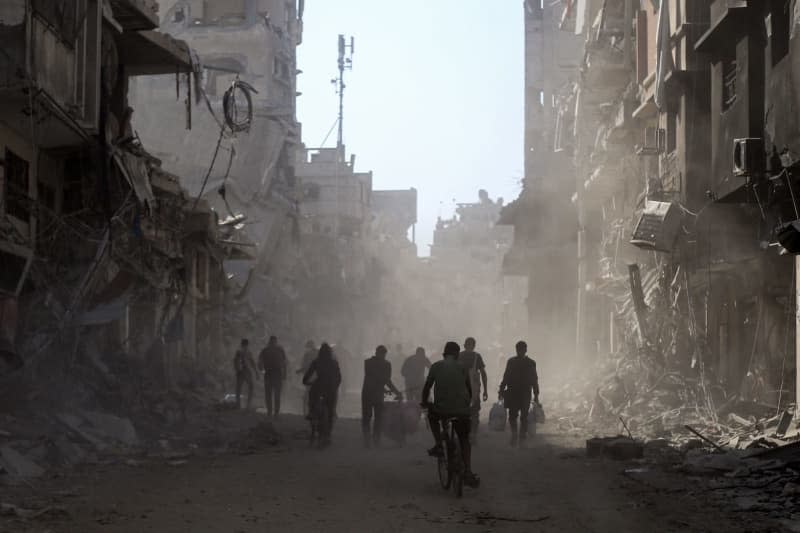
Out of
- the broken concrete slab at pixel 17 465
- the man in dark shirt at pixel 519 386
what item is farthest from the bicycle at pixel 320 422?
the broken concrete slab at pixel 17 465

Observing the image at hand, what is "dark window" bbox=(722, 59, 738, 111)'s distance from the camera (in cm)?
2319

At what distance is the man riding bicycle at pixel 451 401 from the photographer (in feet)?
42.0

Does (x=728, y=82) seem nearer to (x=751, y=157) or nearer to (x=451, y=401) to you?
(x=751, y=157)

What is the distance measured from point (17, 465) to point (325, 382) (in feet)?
22.3

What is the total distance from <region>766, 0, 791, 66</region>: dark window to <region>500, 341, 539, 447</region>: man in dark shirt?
21.4 feet

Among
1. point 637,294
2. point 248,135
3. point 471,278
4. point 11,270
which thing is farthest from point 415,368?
point 471,278

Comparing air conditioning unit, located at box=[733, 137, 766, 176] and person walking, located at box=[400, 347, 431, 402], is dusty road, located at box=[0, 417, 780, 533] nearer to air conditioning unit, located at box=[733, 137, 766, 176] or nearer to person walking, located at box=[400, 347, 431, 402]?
air conditioning unit, located at box=[733, 137, 766, 176]

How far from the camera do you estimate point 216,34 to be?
57.8 meters

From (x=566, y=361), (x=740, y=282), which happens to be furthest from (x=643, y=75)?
(x=566, y=361)

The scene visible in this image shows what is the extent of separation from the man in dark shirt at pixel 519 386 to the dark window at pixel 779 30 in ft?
21.4

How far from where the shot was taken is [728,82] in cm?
2350

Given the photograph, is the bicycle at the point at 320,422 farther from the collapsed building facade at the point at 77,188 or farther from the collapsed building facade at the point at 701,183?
the collapsed building facade at the point at 701,183

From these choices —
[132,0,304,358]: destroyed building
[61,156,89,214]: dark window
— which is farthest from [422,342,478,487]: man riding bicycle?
[132,0,304,358]: destroyed building

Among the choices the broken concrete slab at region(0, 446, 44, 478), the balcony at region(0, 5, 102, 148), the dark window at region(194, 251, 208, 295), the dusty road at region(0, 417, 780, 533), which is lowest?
the dusty road at region(0, 417, 780, 533)
